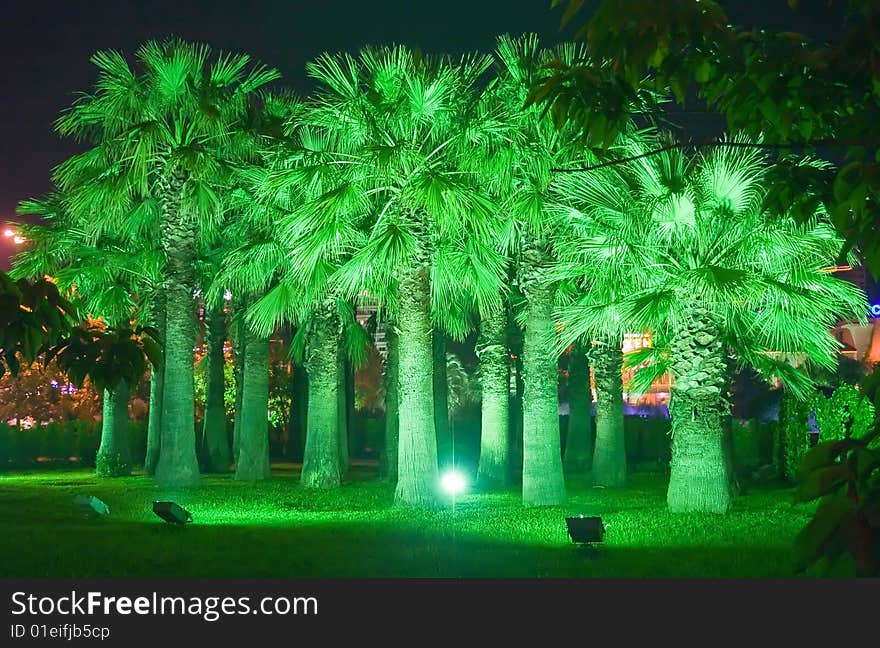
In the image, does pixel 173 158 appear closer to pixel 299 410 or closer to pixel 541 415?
pixel 541 415

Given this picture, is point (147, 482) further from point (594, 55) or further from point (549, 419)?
point (594, 55)

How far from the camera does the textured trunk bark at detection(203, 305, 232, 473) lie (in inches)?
1216

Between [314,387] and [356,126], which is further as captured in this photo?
[314,387]

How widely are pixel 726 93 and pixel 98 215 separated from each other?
20.3 meters

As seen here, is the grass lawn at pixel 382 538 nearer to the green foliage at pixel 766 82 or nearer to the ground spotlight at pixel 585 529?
the ground spotlight at pixel 585 529

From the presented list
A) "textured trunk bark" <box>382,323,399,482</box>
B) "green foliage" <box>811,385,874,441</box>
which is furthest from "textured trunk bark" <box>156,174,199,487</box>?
"green foliage" <box>811,385,874,441</box>

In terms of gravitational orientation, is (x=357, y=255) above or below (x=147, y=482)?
above

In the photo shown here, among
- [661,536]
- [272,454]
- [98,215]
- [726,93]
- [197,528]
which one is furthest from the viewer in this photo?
[272,454]

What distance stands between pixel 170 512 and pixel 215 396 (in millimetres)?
16612

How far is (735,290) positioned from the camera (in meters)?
15.9

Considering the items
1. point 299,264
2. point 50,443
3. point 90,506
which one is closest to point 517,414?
point 299,264

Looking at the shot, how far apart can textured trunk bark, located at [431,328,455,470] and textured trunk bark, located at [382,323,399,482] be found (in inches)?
38.8

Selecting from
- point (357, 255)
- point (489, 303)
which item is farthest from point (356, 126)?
point (489, 303)

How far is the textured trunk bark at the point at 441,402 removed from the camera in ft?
84.6
